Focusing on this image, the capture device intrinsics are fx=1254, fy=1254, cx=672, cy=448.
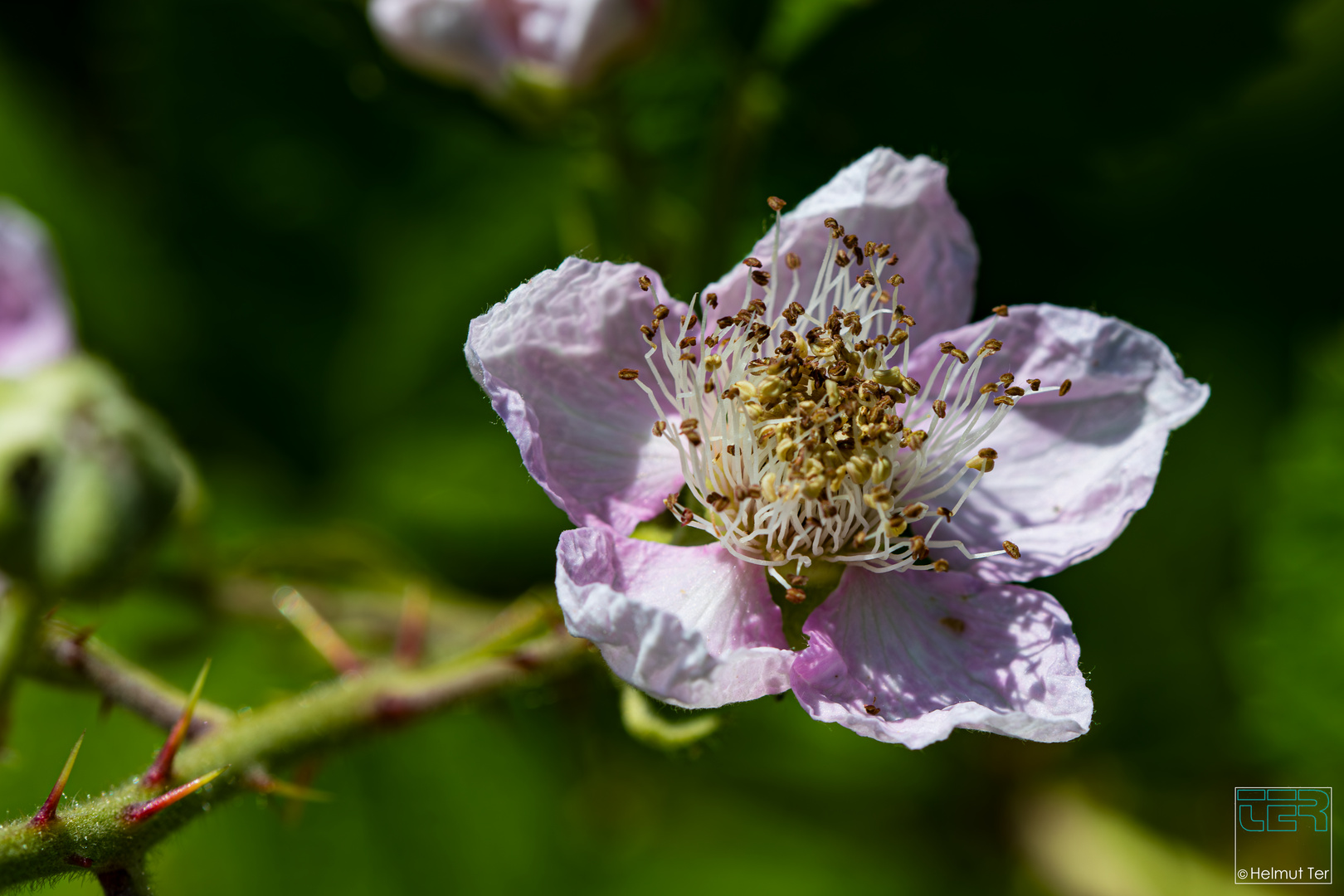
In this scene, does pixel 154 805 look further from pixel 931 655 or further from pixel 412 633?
pixel 931 655

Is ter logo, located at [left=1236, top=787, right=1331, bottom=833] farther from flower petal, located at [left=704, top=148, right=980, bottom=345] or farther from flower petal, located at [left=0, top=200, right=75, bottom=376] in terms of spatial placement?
flower petal, located at [left=0, top=200, right=75, bottom=376]

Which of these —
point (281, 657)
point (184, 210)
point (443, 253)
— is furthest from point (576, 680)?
point (184, 210)

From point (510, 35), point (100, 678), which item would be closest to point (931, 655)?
point (100, 678)

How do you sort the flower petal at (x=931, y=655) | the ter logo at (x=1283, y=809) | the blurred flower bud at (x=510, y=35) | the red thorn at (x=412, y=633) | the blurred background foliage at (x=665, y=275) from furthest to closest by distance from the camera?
the ter logo at (x=1283, y=809), the blurred background foliage at (x=665, y=275), the blurred flower bud at (x=510, y=35), the red thorn at (x=412, y=633), the flower petal at (x=931, y=655)

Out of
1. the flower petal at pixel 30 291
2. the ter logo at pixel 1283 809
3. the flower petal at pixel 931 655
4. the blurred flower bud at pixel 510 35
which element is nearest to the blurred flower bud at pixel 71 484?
the flower petal at pixel 931 655

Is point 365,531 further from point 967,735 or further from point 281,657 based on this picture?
point 967,735

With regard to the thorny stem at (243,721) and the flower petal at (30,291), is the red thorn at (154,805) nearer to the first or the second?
the thorny stem at (243,721)

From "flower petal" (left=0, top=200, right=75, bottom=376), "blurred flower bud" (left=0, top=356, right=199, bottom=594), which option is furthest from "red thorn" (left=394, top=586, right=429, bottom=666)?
"flower petal" (left=0, top=200, right=75, bottom=376)
